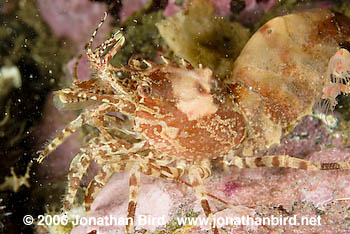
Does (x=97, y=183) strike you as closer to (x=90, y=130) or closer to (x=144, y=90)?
(x=90, y=130)

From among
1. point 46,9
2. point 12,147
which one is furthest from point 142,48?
point 12,147

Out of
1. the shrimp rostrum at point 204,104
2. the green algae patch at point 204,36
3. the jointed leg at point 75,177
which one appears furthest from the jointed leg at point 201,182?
the green algae patch at point 204,36

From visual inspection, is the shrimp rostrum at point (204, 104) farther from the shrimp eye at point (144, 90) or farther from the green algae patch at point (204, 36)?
the green algae patch at point (204, 36)

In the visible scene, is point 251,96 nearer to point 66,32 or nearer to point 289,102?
point 289,102

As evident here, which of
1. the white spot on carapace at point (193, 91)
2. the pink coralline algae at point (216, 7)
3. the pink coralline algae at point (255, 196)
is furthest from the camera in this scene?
the pink coralline algae at point (216, 7)

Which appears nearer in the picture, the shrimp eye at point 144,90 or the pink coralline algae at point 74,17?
the shrimp eye at point 144,90

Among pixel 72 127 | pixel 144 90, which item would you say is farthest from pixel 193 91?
pixel 72 127

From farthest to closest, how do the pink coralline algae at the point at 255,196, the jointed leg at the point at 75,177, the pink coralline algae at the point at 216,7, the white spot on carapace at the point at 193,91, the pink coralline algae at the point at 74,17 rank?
the pink coralline algae at the point at 216,7 < the pink coralline algae at the point at 74,17 < the jointed leg at the point at 75,177 < the white spot on carapace at the point at 193,91 < the pink coralline algae at the point at 255,196
